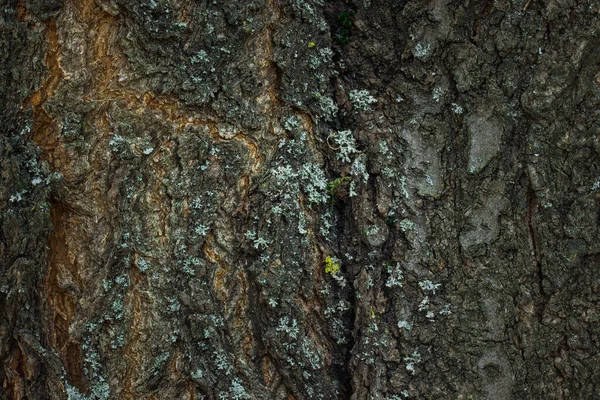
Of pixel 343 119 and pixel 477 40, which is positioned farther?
pixel 343 119

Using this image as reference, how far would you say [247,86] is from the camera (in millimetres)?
1913

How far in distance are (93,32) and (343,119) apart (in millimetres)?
795

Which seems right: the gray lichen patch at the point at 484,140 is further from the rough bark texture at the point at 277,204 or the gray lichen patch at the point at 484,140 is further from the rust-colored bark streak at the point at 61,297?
the rust-colored bark streak at the point at 61,297

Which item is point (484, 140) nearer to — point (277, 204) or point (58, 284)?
point (277, 204)

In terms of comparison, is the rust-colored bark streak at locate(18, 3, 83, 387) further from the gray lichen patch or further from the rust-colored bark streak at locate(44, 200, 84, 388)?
the gray lichen patch

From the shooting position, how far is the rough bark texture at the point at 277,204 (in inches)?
72.1

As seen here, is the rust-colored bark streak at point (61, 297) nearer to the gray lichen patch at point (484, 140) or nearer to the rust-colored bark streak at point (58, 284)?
the rust-colored bark streak at point (58, 284)

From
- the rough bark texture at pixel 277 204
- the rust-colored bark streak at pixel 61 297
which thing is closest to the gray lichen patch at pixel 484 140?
the rough bark texture at pixel 277 204

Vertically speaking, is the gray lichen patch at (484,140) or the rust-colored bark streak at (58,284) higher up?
the gray lichen patch at (484,140)

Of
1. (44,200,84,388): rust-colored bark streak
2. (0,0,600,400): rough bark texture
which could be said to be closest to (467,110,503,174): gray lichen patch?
(0,0,600,400): rough bark texture

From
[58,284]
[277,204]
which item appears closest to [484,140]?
[277,204]

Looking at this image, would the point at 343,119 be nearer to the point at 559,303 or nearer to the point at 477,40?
the point at 477,40

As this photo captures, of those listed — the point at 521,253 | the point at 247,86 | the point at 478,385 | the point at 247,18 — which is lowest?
the point at 478,385

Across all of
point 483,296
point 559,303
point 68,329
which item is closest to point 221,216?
point 68,329
